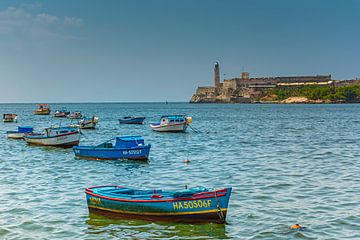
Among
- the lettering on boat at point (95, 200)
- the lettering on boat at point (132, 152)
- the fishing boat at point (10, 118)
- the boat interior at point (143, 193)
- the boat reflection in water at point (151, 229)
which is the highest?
the fishing boat at point (10, 118)

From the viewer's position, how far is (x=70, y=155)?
36.4 metres

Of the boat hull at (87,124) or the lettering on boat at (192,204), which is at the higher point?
the boat hull at (87,124)

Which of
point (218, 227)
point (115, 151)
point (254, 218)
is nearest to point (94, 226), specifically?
point (218, 227)

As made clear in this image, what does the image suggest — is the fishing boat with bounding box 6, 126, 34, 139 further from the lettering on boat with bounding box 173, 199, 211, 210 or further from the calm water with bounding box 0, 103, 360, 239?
the lettering on boat with bounding box 173, 199, 211, 210

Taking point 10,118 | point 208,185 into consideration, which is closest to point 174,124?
point 208,185

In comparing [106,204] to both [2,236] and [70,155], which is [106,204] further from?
[70,155]

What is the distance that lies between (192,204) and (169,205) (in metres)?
0.77

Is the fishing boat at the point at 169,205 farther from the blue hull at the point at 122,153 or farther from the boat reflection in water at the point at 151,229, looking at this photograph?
the blue hull at the point at 122,153

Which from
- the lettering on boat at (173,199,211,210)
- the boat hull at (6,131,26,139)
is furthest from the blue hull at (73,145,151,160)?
the boat hull at (6,131,26,139)

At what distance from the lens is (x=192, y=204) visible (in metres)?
15.5

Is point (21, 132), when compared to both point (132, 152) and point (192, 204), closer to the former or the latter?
point (132, 152)

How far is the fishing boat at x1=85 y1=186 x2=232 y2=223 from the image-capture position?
50.5 feet

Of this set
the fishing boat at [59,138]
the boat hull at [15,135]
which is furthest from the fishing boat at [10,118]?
the fishing boat at [59,138]

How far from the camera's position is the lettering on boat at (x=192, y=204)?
15.4m
